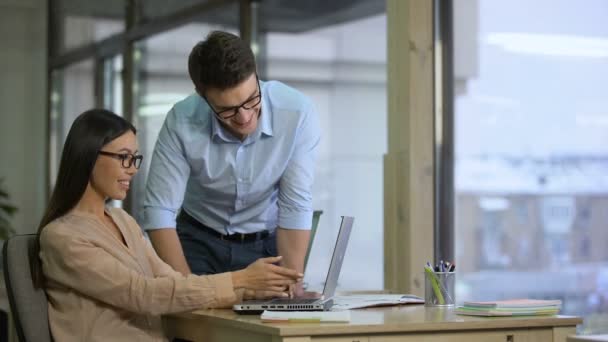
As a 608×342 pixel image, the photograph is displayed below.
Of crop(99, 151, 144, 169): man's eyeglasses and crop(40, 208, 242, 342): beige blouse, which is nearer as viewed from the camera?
crop(40, 208, 242, 342): beige blouse

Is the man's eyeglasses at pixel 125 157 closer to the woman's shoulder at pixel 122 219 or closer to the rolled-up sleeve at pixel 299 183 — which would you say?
the woman's shoulder at pixel 122 219

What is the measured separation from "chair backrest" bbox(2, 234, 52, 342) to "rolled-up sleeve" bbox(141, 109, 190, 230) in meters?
0.50

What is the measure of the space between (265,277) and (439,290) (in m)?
0.48

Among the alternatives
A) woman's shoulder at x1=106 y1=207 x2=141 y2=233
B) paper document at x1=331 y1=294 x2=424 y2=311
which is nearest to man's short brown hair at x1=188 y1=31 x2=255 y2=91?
woman's shoulder at x1=106 y1=207 x2=141 y2=233

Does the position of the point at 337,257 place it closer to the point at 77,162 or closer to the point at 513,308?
the point at 513,308

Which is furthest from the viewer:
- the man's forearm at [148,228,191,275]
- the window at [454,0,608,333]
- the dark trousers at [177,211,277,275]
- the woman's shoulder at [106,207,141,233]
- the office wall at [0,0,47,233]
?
the office wall at [0,0,47,233]

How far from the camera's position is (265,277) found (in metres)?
2.30

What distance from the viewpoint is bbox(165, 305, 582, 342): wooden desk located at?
1.93 m

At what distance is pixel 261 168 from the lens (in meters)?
2.75

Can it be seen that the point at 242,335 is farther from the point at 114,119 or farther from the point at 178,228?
the point at 178,228

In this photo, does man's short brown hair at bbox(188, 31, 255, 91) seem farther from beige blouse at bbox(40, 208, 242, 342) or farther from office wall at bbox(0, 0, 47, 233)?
office wall at bbox(0, 0, 47, 233)

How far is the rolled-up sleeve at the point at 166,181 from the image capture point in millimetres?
2701

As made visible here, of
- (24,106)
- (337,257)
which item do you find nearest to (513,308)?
(337,257)

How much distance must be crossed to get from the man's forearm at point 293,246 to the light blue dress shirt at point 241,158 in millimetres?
21
